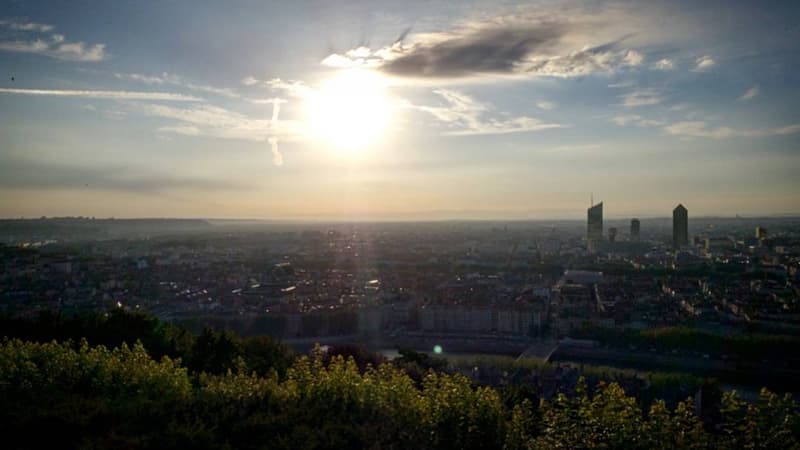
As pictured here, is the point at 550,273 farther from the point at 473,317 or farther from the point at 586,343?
the point at 586,343

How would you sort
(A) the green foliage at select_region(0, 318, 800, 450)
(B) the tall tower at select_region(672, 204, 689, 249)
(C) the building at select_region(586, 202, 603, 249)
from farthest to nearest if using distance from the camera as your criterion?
(C) the building at select_region(586, 202, 603, 249), (B) the tall tower at select_region(672, 204, 689, 249), (A) the green foliage at select_region(0, 318, 800, 450)

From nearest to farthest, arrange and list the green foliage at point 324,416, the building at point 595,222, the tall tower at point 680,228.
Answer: the green foliage at point 324,416 < the tall tower at point 680,228 < the building at point 595,222

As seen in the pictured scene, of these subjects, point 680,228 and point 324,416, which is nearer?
point 324,416

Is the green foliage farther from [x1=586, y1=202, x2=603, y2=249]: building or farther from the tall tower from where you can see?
[x1=586, y1=202, x2=603, y2=249]: building

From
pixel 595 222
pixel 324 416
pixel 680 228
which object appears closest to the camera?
pixel 324 416

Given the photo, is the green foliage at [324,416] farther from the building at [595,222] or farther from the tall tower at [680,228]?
the building at [595,222]

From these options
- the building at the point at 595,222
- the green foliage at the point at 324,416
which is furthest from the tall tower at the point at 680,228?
the green foliage at the point at 324,416

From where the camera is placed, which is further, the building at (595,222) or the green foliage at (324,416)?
the building at (595,222)

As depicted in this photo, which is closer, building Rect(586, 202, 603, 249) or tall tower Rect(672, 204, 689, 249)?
tall tower Rect(672, 204, 689, 249)

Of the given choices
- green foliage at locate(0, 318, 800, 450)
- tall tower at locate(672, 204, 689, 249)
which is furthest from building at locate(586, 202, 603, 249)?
green foliage at locate(0, 318, 800, 450)

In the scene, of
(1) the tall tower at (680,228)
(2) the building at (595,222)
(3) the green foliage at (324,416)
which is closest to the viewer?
(3) the green foliage at (324,416)

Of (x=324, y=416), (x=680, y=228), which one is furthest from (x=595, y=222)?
(x=324, y=416)

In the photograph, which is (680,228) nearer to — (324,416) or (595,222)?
(595,222)
